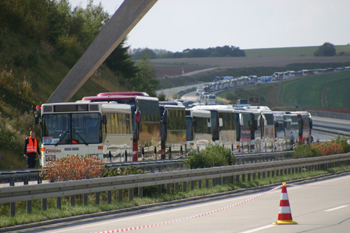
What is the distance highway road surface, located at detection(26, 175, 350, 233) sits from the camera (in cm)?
1139

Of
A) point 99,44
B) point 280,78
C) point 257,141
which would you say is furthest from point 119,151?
point 280,78

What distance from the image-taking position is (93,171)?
53.1ft

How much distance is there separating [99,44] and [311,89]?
13539 cm

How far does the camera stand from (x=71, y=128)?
23594 mm

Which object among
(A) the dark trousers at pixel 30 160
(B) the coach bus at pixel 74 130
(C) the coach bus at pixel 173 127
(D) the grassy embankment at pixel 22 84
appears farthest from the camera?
(C) the coach bus at pixel 173 127

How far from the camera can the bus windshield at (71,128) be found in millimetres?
23391

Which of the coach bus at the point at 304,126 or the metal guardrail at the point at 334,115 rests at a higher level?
the coach bus at the point at 304,126

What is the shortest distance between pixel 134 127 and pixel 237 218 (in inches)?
642

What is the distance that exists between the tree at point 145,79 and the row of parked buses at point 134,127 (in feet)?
57.1

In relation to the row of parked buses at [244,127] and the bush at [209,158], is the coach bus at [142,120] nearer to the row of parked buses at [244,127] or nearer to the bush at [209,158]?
the row of parked buses at [244,127]

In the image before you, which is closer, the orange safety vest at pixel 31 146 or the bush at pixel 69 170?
the bush at pixel 69 170

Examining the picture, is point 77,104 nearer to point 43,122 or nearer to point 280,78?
point 43,122

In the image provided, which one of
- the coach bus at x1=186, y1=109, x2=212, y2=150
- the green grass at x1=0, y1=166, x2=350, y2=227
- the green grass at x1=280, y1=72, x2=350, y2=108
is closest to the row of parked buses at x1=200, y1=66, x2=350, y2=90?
the green grass at x1=280, y1=72, x2=350, y2=108

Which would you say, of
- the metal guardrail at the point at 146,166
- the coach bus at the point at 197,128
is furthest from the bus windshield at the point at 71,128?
the coach bus at the point at 197,128
